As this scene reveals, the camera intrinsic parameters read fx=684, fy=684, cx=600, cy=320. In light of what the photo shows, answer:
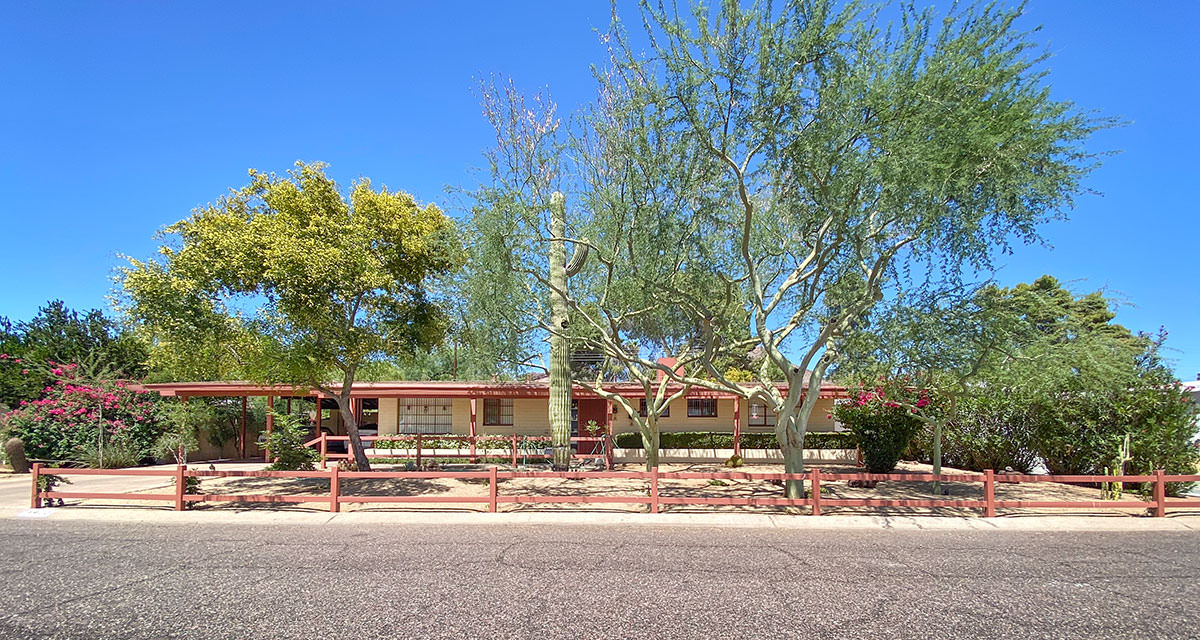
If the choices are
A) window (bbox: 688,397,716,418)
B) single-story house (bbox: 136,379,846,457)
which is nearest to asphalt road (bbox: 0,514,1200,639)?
single-story house (bbox: 136,379,846,457)

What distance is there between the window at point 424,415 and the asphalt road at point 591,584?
14403 millimetres

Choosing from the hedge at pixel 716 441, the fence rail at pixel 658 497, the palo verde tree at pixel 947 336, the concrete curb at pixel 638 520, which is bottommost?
the hedge at pixel 716 441

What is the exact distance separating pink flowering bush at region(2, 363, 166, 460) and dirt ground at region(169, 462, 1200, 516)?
15.4 ft

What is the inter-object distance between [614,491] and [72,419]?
14.4 metres

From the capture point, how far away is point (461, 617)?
5.72 m

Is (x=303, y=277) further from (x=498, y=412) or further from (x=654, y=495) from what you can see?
(x=498, y=412)

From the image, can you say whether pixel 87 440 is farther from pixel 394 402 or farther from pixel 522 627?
pixel 522 627

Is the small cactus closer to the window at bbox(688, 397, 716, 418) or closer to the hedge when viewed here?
the hedge

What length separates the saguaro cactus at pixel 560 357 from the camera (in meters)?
14.0

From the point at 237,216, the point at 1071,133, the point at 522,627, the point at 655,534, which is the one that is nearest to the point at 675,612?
the point at 522,627

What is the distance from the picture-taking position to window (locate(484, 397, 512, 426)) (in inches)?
951

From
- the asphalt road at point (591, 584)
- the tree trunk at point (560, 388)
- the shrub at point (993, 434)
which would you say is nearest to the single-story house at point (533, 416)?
the shrub at point (993, 434)

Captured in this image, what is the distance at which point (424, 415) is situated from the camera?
24516 mm

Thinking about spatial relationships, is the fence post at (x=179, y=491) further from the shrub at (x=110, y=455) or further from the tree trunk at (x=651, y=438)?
the tree trunk at (x=651, y=438)
